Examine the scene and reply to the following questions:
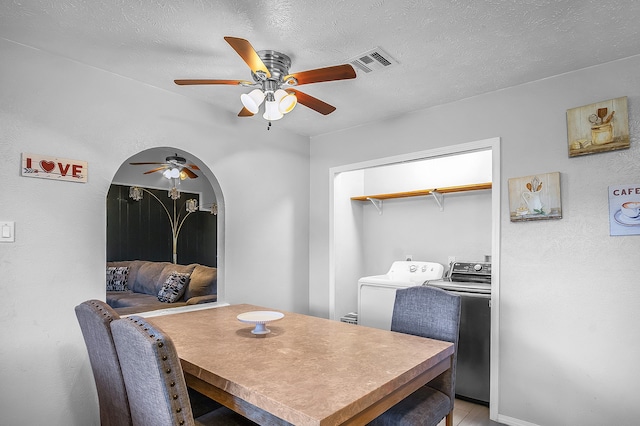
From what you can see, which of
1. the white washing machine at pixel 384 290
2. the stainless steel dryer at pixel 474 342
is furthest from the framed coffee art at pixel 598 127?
the white washing machine at pixel 384 290

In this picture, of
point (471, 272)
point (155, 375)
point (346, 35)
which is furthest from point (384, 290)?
point (155, 375)

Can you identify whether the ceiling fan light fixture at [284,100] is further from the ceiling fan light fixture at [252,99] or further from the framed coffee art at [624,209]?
the framed coffee art at [624,209]

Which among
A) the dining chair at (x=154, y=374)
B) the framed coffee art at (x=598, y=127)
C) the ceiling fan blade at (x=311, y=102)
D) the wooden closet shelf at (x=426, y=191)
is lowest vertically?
the dining chair at (x=154, y=374)

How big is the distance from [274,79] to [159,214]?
4.45 metres

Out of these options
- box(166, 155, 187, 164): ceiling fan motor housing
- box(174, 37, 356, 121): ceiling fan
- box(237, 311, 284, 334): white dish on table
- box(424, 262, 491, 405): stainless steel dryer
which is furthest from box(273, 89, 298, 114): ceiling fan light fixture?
box(166, 155, 187, 164): ceiling fan motor housing

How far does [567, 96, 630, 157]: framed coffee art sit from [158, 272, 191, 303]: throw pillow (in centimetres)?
393

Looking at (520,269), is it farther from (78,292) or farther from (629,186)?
(78,292)

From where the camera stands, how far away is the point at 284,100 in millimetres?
1877

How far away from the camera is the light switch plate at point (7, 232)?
194 cm

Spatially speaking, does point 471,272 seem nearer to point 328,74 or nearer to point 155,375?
point 328,74

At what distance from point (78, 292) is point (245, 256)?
→ 1.28 meters

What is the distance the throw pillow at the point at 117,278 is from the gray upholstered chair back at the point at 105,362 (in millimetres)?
4039

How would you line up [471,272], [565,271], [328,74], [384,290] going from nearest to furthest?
1. [328,74]
2. [565,271]
3. [471,272]
4. [384,290]

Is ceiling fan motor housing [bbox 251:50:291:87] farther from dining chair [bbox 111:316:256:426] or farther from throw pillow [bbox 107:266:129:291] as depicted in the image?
throw pillow [bbox 107:266:129:291]
